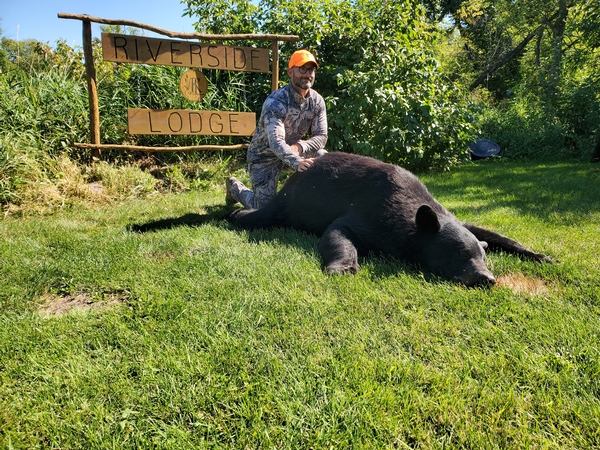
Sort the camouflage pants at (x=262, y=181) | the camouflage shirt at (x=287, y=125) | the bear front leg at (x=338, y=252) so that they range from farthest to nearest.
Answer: the camouflage pants at (x=262, y=181), the camouflage shirt at (x=287, y=125), the bear front leg at (x=338, y=252)

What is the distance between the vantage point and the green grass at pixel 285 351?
174 cm

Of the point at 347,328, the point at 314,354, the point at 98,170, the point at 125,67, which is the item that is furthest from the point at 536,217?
the point at 125,67

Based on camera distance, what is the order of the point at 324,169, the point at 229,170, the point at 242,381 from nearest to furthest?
the point at 242,381
the point at 324,169
the point at 229,170

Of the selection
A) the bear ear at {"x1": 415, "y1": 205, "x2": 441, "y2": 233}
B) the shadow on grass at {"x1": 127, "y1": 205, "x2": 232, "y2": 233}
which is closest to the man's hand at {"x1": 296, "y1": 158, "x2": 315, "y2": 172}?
the shadow on grass at {"x1": 127, "y1": 205, "x2": 232, "y2": 233}

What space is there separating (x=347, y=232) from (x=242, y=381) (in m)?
Answer: 2.10

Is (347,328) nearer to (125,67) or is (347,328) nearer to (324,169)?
(324,169)

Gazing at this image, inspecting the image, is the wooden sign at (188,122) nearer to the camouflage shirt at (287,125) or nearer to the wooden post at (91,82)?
the wooden post at (91,82)

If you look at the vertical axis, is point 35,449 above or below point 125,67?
below

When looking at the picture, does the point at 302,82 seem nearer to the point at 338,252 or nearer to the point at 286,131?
the point at 286,131

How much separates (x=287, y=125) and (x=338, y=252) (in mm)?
2598

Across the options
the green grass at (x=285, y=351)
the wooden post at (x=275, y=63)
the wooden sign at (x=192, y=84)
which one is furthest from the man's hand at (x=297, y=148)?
the wooden sign at (x=192, y=84)

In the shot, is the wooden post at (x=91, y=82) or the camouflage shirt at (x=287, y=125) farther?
the wooden post at (x=91, y=82)

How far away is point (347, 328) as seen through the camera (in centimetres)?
248

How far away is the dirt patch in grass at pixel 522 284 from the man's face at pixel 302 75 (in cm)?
325
